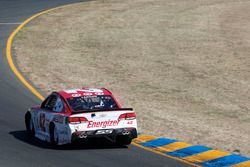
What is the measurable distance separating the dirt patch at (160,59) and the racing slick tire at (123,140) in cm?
184

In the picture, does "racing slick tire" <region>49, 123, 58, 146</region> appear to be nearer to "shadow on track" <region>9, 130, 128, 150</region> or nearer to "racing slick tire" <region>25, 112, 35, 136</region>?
"shadow on track" <region>9, 130, 128, 150</region>

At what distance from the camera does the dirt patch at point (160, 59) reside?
873 inches

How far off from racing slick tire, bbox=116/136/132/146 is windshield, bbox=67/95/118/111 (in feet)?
2.44

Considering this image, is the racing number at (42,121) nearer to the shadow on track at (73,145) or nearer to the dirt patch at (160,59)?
the shadow on track at (73,145)

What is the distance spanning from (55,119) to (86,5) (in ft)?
93.9

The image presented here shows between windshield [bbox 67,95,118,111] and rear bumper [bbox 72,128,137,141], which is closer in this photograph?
rear bumper [bbox 72,128,137,141]

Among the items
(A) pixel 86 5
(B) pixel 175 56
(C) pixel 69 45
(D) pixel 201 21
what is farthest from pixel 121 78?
(A) pixel 86 5

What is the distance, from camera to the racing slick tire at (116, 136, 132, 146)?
57.6 feet

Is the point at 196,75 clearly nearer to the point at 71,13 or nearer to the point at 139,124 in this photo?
the point at 139,124

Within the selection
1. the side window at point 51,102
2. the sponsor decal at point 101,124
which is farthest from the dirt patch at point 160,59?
the side window at point 51,102

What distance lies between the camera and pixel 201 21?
4144cm

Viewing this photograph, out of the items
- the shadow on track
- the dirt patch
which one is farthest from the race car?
the dirt patch

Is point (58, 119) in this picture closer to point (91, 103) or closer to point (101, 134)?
point (91, 103)

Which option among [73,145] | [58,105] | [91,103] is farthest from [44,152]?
[91,103]
